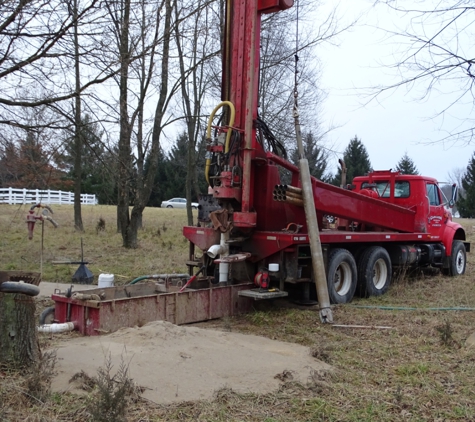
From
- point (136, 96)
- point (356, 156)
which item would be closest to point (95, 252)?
point (136, 96)

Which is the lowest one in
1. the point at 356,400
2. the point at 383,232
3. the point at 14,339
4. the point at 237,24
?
the point at 356,400

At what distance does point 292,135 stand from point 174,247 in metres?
5.83

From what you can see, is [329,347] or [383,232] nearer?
[329,347]

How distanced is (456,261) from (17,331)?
1132 cm

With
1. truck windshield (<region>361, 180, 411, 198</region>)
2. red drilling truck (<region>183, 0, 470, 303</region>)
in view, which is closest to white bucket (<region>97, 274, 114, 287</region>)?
red drilling truck (<region>183, 0, 470, 303</region>)

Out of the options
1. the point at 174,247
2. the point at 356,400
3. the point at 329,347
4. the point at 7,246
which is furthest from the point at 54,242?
the point at 356,400

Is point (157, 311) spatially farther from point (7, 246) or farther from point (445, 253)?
point (7, 246)

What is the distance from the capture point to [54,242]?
59.9 feet

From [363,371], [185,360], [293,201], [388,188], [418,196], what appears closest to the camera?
[185,360]

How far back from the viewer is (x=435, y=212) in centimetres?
1278

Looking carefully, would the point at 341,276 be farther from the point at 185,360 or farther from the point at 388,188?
the point at 185,360

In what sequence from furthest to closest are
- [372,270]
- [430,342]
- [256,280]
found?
[372,270] < [256,280] < [430,342]

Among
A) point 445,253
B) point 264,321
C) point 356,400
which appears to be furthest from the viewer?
point 445,253

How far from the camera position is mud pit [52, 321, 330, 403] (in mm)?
4906
